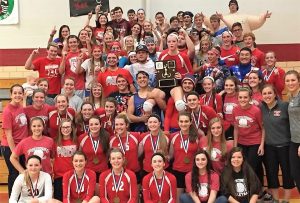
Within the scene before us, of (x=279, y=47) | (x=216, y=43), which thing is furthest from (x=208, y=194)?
(x=279, y=47)

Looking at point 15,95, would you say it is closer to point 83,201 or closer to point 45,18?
point 83,201

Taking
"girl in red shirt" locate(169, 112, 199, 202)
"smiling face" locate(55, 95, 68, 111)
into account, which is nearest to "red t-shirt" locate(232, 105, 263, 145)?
"girl in red shirt" locate(169, 112, 199, 202)

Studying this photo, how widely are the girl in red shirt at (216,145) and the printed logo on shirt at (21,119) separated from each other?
2.24 m

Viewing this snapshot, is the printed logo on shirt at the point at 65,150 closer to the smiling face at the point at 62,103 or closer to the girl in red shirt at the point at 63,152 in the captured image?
the girl in red shirt at the point at 63,152

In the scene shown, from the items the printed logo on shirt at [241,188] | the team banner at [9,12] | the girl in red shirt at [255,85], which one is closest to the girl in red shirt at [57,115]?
the printed logo on shirt at [241,188]

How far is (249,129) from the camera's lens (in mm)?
6500

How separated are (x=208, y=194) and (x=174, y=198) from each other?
39 cm

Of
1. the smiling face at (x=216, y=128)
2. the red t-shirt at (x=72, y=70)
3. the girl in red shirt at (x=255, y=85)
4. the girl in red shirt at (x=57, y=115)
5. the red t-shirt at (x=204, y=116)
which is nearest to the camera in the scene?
the smiling face at (x=216, y=128)

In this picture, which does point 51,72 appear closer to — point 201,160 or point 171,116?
point 171,116

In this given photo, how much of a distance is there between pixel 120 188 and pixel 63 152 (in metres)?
0.89

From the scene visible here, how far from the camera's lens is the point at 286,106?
6.27 m

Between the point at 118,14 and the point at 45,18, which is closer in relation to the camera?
the point at 118,14

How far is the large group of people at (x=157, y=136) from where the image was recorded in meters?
6.05

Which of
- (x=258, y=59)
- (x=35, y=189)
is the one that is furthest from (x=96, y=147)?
(x=258, y=59)
